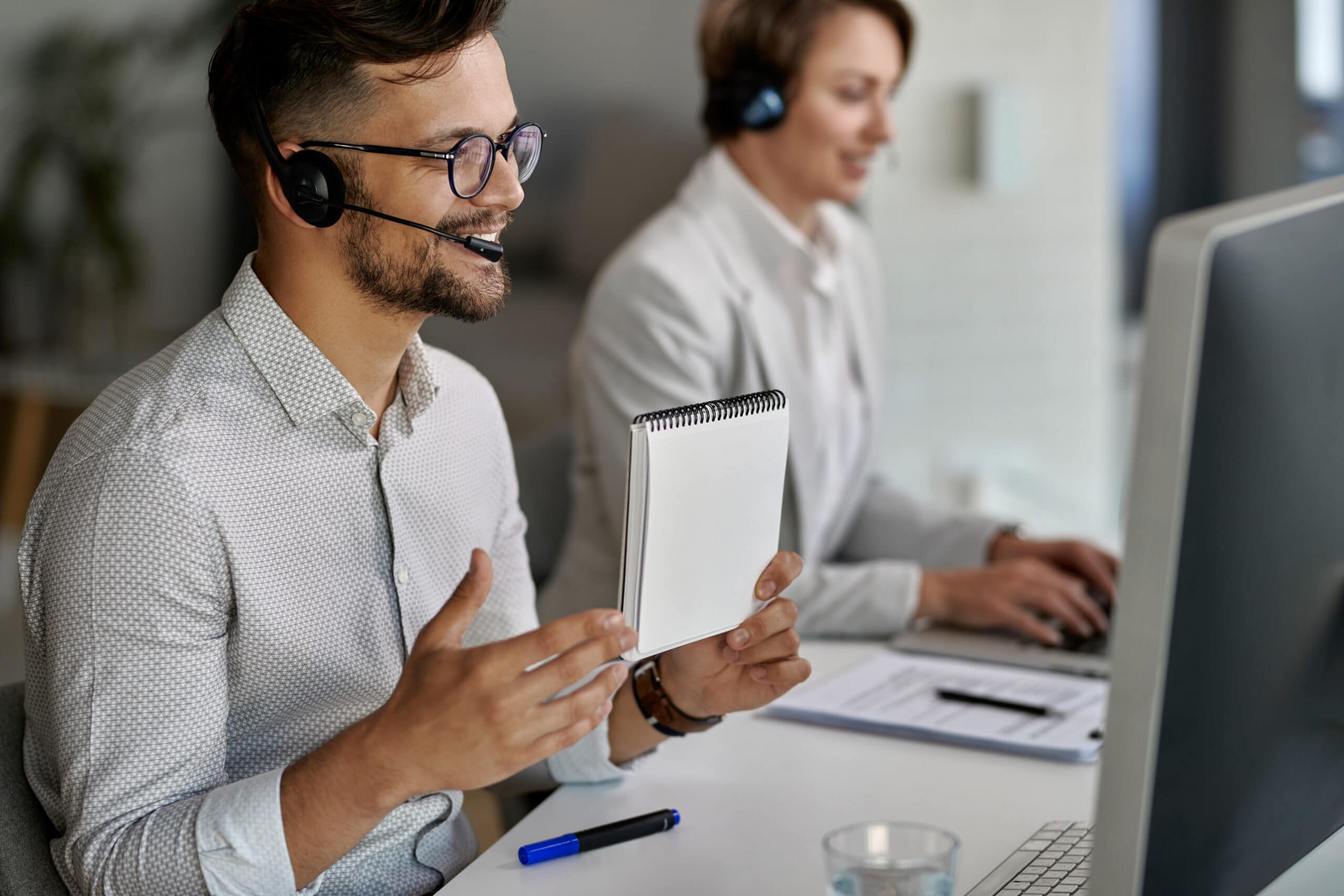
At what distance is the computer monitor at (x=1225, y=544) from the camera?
0.62 metres

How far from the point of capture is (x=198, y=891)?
91 centimetres

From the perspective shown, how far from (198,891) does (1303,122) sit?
3.92 metres

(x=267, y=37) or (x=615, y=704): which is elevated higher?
(x=267, y=37)

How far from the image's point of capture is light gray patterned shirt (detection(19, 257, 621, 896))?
92 centimetres

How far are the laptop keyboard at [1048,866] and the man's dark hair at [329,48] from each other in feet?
2.53

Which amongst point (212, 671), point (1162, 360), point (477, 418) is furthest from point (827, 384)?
point (1162, 360)

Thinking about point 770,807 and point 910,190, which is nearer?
point 770,807

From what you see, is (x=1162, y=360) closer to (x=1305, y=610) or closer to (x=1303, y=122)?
(x=1305, y=610)

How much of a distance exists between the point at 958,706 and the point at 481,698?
695 millimetres

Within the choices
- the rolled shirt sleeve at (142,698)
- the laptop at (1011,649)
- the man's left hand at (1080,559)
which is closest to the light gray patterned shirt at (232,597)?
the rolled shirt sleeve at (142,698)

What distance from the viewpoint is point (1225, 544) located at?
66 cm

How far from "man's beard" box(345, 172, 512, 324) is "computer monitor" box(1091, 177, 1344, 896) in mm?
614

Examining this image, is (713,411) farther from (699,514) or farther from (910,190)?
(910,190)

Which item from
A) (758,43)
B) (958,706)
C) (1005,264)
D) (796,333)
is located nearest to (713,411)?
(958,706)
